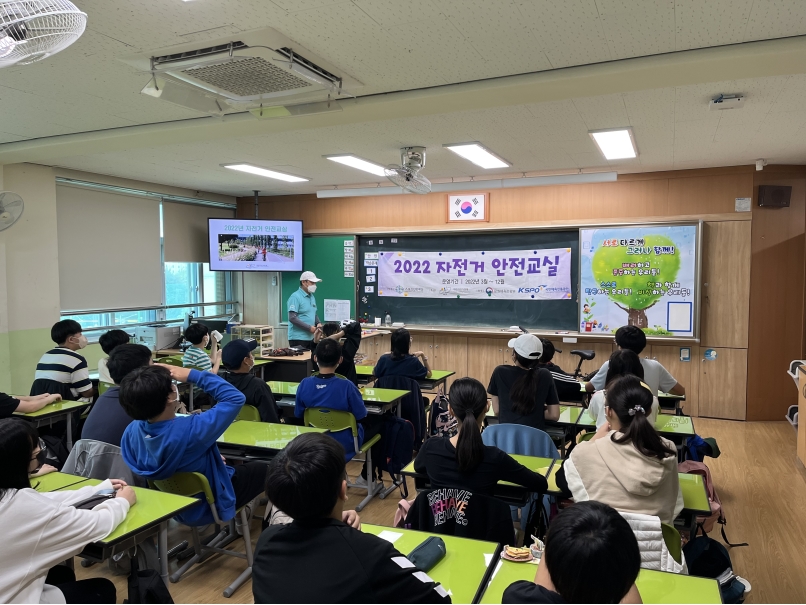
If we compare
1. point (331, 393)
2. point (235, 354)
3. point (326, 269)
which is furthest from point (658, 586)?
point (326, 269)

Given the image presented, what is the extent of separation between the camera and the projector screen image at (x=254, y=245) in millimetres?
7336

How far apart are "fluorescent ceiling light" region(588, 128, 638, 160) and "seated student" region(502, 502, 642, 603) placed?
3.85m

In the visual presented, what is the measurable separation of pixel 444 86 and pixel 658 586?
2.70m

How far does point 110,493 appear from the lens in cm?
199

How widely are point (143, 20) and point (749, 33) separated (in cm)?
265

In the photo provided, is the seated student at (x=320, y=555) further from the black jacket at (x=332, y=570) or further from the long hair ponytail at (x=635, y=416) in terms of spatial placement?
the long hair ponytail at (x=635, y=416)

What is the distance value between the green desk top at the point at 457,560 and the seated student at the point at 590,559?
0.47m

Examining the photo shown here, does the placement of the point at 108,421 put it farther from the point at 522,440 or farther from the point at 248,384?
the point at 522,440

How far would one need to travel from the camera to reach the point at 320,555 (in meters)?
1.19

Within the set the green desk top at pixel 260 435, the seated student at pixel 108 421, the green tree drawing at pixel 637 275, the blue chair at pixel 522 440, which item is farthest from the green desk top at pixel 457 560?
the green tree drawing at pixel 637 275

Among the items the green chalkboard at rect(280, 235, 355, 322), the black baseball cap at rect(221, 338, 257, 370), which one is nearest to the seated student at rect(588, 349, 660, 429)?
the black baseball cap at rect(221, 338, 257, 370)

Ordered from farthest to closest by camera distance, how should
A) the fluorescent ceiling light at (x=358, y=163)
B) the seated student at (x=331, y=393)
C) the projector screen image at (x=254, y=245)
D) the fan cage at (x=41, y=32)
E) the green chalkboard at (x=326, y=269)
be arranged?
the green chalkboard at (x=326, y=269), the projector screen image at (x=254, y=245), the fluorescent ceiling light at (x=358, y=163), the seated student at (x=331, y=393), the fan cage at (x=41, y=32)

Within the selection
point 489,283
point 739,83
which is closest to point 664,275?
point 489,283

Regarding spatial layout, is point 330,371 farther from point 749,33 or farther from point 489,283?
point 489,283
